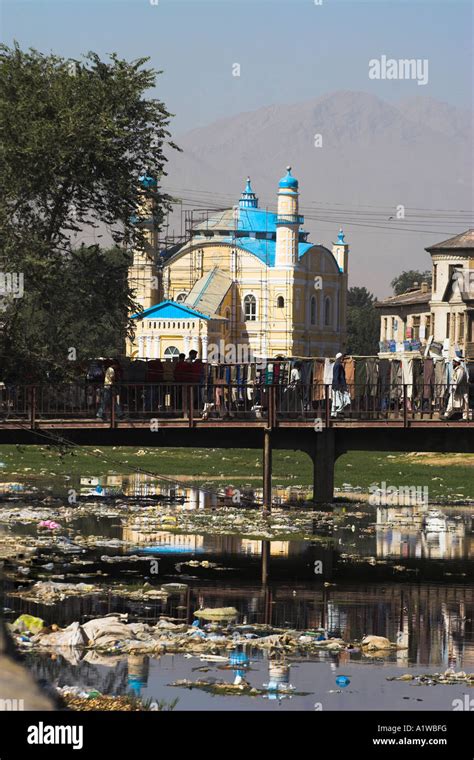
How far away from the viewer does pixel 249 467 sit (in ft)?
189

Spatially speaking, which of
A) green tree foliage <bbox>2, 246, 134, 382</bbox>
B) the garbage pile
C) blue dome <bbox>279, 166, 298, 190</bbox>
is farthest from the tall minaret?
the garbage pile

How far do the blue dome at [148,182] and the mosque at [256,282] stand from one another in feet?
252

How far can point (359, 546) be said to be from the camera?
33.2m

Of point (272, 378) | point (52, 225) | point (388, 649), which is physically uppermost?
point (52, 225)

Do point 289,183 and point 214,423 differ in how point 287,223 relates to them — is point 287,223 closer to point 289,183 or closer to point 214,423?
point 289,183

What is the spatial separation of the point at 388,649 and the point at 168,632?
309cm

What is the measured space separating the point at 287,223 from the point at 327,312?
1284 cm

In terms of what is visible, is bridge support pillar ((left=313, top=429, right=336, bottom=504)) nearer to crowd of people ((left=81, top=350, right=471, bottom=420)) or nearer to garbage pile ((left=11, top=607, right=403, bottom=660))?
crowd of people ((left=81, top=350, right=471, bottom=420))

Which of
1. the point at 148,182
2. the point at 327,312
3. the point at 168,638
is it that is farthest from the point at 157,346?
the point at 168,638
